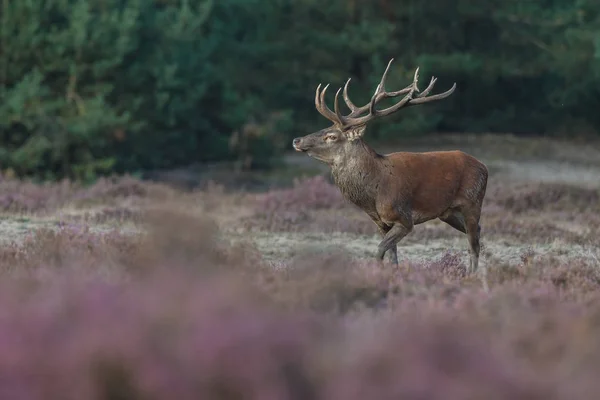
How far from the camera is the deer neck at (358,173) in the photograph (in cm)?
1007

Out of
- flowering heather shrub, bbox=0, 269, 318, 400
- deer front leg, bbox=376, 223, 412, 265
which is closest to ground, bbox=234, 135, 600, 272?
deer front leg, bbox=376, 223, 412, 265

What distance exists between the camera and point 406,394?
3.46 metres

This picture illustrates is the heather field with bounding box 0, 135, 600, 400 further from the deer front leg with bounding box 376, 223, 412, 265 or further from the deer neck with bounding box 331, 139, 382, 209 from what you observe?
the deer neck with bounding box 331, 139, 382, 209

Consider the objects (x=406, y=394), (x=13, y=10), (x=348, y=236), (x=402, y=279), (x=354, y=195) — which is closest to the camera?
(x=406, y=394)

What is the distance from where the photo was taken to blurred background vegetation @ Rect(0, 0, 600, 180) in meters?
24.0

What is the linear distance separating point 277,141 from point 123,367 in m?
25.6

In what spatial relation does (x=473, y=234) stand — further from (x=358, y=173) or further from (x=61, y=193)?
(x=61, y=193)

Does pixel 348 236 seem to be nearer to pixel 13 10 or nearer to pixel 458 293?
pixel 458 293

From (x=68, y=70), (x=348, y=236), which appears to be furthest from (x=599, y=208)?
(x=68, y=70)

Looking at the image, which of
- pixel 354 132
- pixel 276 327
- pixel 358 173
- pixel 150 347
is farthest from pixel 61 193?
pixel 150 347

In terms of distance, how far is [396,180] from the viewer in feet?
33.1

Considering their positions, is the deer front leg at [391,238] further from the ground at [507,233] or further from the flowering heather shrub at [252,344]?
the flowering heather shrub at [252,344]

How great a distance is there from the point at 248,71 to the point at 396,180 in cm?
2312

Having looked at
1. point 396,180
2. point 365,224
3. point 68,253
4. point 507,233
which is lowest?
point 365,224
